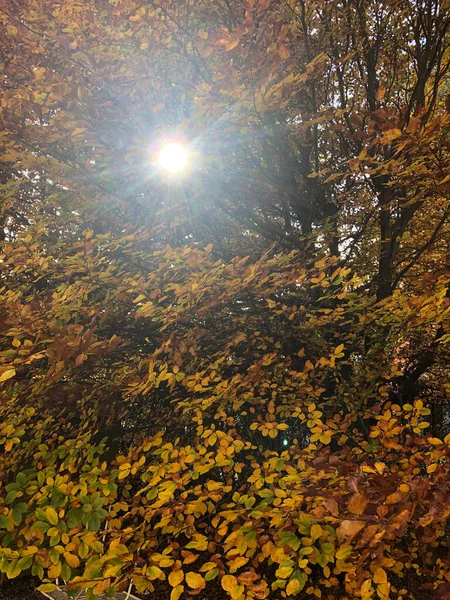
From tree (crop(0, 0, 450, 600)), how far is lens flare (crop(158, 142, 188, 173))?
0.36 ft

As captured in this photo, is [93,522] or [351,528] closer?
[351,528]

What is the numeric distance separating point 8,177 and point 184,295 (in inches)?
187

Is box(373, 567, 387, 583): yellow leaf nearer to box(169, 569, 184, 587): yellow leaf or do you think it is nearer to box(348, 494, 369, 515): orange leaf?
box(348, 494, 369, 515): orange leaf

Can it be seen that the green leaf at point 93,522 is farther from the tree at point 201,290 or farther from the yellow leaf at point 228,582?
the yellow leaf at point 228,582

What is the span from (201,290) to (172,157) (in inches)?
57.6

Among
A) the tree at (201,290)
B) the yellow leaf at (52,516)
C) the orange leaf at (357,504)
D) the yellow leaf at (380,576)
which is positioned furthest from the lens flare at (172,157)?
the yellow leaf at (380,576)

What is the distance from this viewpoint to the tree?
84.7 inches

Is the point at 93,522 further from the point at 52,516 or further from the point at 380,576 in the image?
the point at 380,576

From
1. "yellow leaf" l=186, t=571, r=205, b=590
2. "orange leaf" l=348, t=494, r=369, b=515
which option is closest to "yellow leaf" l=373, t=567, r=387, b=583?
"orange leaf" l=348, t=494, r=369, b=515

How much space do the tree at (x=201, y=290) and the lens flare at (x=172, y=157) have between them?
110 mm

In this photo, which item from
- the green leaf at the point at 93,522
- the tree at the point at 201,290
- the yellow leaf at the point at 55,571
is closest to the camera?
the yellow leaf at the point at 55,571

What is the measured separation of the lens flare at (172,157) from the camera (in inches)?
129

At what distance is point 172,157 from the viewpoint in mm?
3346

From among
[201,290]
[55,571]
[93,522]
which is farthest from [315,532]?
[201,290]
